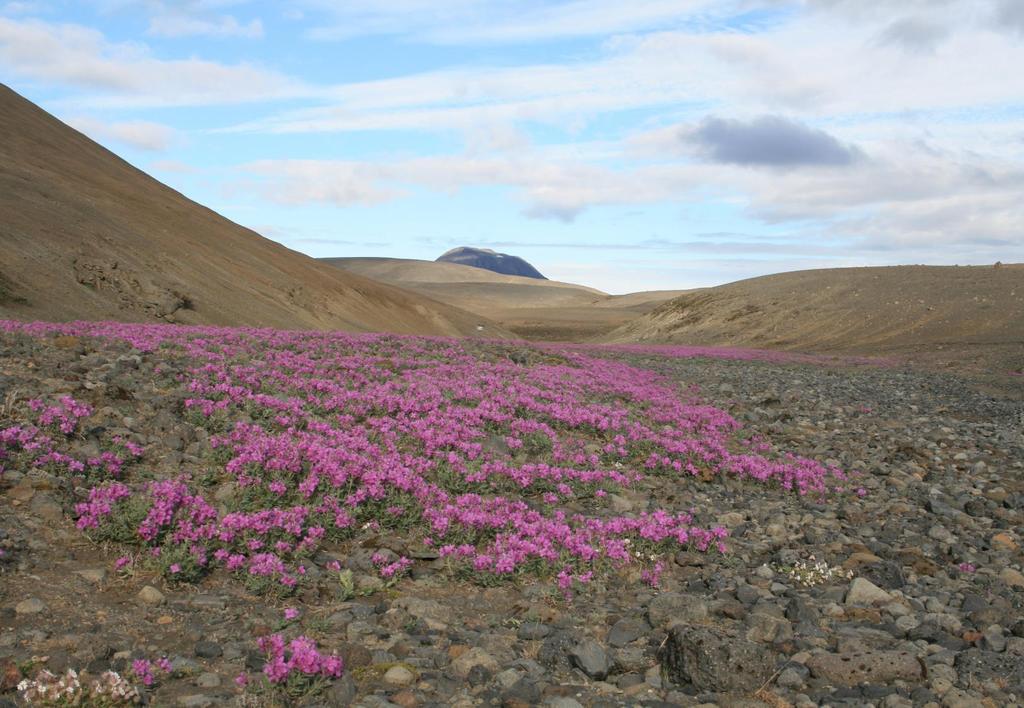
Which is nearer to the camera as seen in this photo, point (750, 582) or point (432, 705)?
point (432, 705)

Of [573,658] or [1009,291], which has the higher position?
[1009,291]

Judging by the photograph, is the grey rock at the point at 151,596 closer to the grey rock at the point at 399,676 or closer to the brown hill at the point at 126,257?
the grey rock at the point at 399,676

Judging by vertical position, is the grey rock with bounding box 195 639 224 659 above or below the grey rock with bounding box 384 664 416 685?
above

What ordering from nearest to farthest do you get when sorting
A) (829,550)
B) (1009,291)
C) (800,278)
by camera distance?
(829,550), (1009,291), (800,278)

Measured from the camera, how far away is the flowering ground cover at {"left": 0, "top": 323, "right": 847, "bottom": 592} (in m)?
6.91

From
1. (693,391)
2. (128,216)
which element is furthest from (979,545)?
(128,216)

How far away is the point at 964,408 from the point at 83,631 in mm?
22125

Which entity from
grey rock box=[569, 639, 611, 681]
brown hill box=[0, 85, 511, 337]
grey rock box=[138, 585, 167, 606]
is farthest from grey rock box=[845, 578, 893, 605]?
brown hill box=[0, 85, 511, 337]

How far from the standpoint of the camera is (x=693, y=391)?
22.1 metres

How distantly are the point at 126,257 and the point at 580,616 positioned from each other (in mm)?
32141

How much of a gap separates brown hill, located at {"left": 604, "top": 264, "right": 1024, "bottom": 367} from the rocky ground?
36.0 meters

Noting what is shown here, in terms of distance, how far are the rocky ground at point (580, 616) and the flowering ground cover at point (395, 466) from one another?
0.93 ft

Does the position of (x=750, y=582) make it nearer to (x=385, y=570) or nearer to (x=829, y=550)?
(x=829, y=550)

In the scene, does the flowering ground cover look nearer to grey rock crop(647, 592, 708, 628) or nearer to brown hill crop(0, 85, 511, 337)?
grey rock crop(647, 592, 708, 628)
